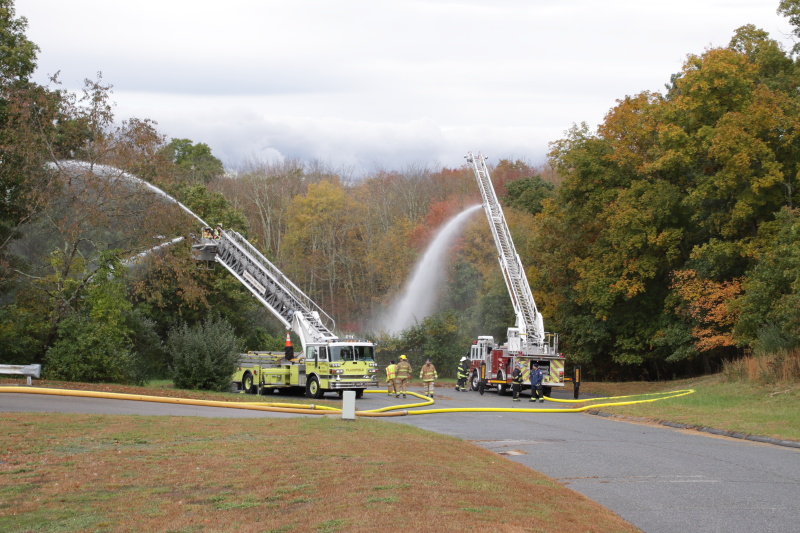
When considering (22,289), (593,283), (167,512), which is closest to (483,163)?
(593,283)

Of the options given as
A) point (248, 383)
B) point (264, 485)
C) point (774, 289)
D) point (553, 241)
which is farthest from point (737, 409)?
point (553, 241)

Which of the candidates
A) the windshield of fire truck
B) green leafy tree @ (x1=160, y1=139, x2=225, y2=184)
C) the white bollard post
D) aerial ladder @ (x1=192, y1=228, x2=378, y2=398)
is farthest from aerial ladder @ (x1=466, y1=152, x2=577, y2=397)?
green leafy tree @ (x1=160, y1=139, x2=225, y2=184)

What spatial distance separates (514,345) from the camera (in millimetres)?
33938

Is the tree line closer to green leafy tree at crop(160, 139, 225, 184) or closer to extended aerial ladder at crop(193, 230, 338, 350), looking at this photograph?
extended aerial ladder at crop(193, 230, 338, 350)

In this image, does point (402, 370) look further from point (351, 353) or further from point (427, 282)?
point (427, 282)

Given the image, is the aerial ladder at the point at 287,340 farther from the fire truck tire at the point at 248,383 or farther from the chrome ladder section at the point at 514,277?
the chrome ladder section at the point at 514,277

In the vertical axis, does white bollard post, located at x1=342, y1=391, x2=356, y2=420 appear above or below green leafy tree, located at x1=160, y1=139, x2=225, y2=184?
below

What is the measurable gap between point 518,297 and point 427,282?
2381 centimetres

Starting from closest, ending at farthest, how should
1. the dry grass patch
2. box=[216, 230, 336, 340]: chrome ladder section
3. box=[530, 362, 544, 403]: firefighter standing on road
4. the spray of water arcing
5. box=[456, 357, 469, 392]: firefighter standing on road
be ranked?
the dry grass patch < box=[530, 362, 544, 403]: firefighter standing on road < box=[216, 230, 336, 340]: chrome ladder section < box=[456, 357, 469, 392]: firefighter standing on road < the spray of water arcing

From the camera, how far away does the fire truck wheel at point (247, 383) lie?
32.2 metres

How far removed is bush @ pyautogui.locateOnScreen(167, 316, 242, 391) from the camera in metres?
28.5

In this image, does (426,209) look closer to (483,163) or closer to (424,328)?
(424,328)

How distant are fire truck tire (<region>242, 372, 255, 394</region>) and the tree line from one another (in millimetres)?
1967

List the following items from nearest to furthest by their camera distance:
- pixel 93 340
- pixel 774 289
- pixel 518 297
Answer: pixel 93 340
pixel 774 289
pixel 518 297
